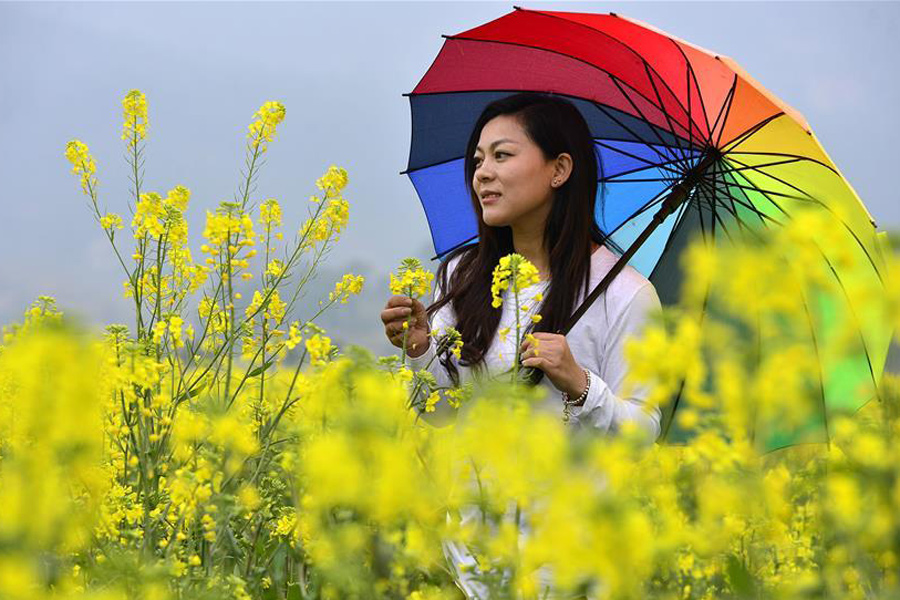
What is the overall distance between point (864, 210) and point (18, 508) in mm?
3137

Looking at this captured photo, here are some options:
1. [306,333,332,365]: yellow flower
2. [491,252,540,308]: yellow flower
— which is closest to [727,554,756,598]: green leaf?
[491,252,540,308]: yellow flower

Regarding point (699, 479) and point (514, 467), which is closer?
point (514, 467)

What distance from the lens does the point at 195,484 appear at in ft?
7.02

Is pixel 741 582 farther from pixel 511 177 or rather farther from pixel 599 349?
pixel 511 177

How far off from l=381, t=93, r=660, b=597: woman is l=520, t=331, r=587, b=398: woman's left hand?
18cm

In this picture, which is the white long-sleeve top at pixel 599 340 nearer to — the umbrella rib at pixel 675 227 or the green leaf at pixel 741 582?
the umbrella rib at pixel 675 227

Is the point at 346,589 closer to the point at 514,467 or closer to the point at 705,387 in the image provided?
the point at 514,467

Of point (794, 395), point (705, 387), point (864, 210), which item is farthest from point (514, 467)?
point (864, 210)

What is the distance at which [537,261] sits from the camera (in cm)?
330

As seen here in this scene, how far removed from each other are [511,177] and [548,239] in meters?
0.25

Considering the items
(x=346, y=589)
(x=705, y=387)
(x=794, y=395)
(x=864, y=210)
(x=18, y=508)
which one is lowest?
(x=346, y=589)

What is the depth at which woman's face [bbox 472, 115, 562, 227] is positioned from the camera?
3.16 m

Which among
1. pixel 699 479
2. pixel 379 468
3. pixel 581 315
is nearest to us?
pixel 379 468

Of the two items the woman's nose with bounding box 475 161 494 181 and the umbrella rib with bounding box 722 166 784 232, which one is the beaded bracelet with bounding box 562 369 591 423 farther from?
the umbrella rib with bounding box 722 166 784 232
